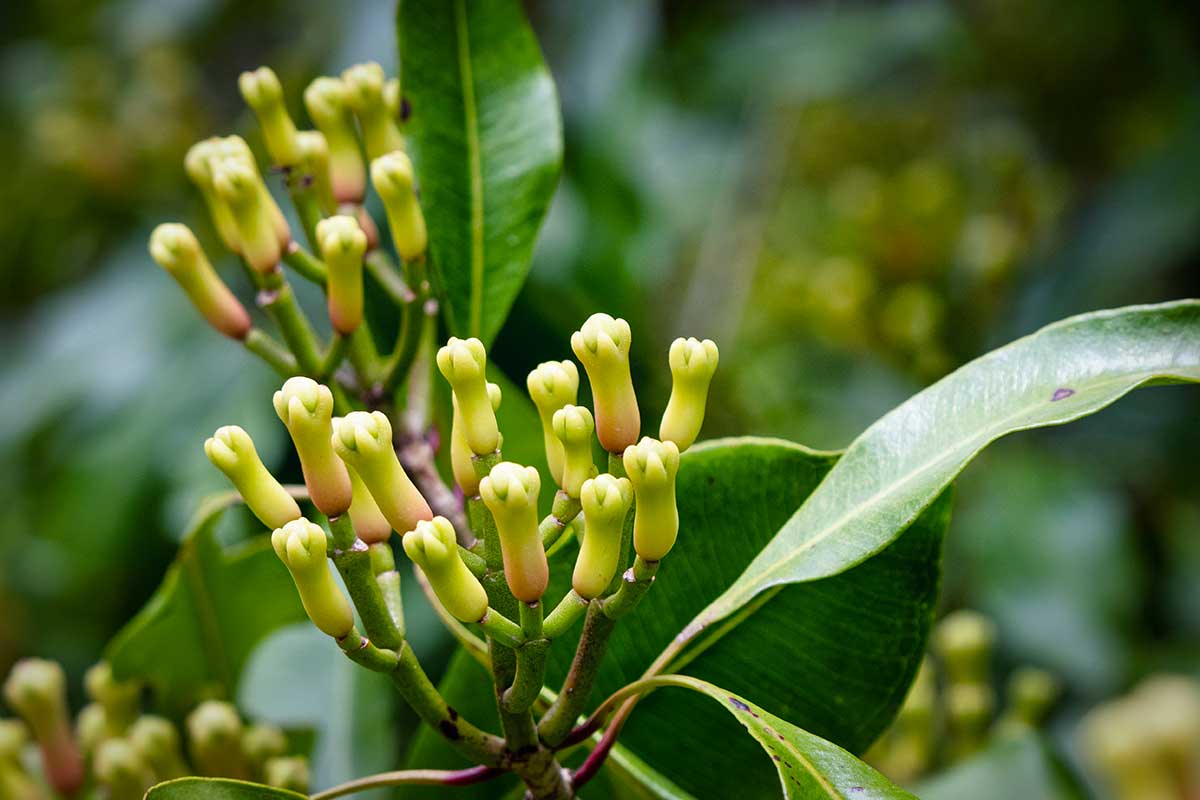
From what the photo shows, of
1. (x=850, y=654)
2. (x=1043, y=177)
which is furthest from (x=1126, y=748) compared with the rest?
(x=1043, y=177)

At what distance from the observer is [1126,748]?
132 centimetres

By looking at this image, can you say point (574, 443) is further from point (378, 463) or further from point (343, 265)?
point (343, 265)

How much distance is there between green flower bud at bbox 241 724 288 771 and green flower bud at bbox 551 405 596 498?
1.62 ft

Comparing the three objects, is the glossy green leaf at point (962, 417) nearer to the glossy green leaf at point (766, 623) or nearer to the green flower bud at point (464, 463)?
the glossy green leaf at point (766, 623)

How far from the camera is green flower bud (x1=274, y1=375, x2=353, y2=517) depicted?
0.59 m

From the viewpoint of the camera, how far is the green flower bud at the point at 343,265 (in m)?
0.74

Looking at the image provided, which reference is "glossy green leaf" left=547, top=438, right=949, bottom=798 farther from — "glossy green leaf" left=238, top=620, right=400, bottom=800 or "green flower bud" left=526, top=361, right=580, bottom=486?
"glossy green leaf" left=238, top=620, right=400, bottom=800

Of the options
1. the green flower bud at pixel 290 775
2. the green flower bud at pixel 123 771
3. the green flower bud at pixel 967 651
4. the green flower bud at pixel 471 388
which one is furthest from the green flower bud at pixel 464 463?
the green flower bud at pixel 967 651

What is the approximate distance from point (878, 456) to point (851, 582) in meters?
0.11

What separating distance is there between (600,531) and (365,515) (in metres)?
0.14

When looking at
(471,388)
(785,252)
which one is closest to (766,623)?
(471,388)

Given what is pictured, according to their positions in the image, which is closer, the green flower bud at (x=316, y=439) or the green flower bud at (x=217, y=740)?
the green flower bud at (x=316, y=439)

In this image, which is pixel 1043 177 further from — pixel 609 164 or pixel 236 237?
pixel 236 237

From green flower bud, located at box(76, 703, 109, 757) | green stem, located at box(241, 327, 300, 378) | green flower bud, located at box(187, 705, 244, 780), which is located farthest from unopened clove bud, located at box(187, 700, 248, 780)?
green stem, located at box(241, 327, 300, 378)
